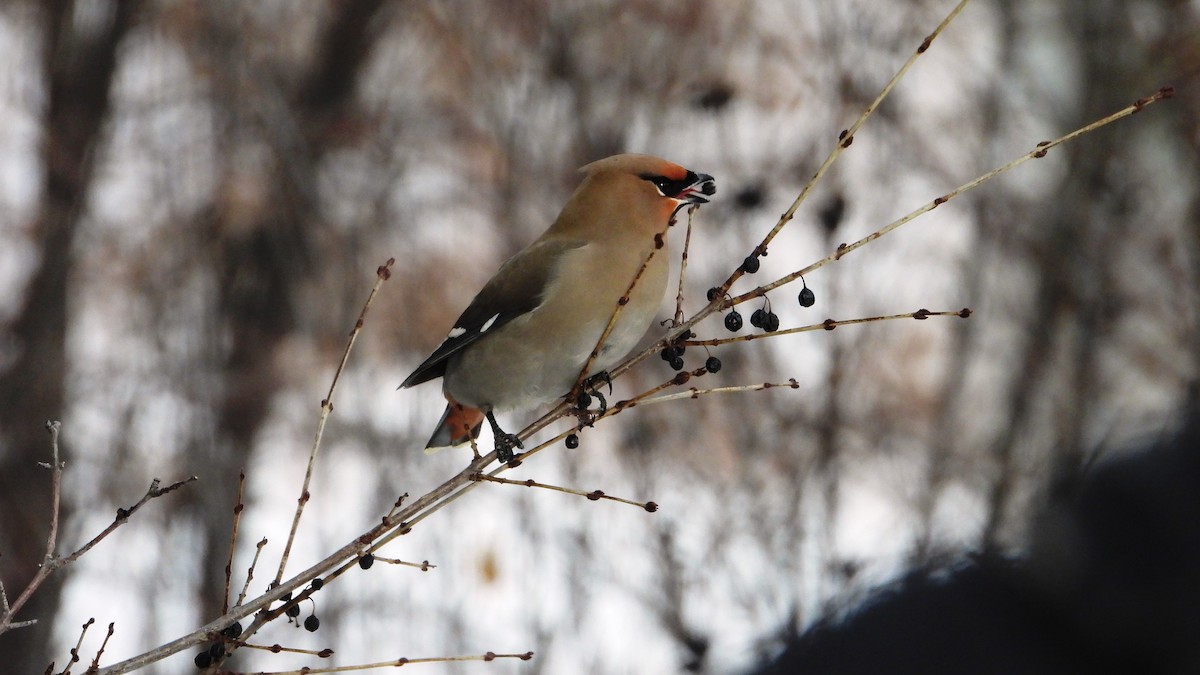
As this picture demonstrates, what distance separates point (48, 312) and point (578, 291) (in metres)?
6.21

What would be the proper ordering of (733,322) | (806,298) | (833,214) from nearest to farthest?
(806,298) < (733,322) < (833,214)

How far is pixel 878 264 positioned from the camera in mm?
6348

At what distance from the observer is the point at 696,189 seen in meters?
3.17

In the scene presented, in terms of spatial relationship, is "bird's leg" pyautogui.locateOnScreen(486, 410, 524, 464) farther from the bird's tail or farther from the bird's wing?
the bird's wing

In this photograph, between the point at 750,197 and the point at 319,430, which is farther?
the point at 750,197

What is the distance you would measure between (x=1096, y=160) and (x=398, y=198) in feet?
14.8

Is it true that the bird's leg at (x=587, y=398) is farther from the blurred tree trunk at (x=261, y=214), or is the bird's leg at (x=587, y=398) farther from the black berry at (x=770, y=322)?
the blurred tree trunk at (x=261, y=214)

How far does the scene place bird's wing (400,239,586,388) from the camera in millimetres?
3377

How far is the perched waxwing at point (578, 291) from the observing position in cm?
321

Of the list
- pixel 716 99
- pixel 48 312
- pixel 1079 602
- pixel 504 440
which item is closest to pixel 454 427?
pixel 504 440

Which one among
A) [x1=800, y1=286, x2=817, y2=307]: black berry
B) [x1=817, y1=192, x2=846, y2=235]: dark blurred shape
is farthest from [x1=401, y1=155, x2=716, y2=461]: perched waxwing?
[x1=817, y1=192, x2=846, y2=235]: dark blurred shape

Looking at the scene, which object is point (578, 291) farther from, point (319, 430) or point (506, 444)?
point (319, 430)

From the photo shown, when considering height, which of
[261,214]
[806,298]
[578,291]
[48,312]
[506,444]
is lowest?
[806,298]

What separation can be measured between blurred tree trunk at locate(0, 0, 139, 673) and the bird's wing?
4514 mm
